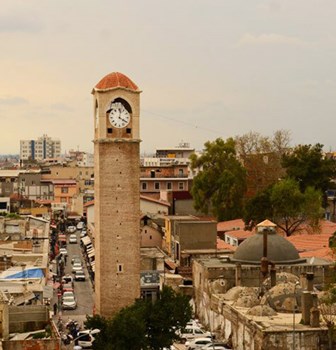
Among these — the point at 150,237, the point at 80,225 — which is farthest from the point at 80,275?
the point at 80,225

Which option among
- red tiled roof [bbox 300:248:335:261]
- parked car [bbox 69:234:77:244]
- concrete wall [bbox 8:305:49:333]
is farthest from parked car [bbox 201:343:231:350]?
parked car [bbox 69:234:77:244]

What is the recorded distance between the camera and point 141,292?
4434 centimetres

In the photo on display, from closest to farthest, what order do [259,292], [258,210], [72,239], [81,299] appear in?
[259,292] → [81,299] → [258,210] → [72,239]

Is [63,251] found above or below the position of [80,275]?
above

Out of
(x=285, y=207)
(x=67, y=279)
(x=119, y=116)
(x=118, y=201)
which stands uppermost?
(x=119, y=116)

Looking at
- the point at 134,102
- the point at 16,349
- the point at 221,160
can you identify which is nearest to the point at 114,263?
the point at 134,102

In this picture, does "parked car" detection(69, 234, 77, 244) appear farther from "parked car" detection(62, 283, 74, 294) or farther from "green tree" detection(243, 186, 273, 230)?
"parked car" detection(62, 283, 74, 294)

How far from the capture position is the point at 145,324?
104ft

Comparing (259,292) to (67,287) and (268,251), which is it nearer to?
(268,251)

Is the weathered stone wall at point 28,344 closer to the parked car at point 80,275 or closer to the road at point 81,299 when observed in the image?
the road at point 81,299

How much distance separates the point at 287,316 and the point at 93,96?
15.0m

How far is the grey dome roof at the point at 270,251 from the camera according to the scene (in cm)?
4138

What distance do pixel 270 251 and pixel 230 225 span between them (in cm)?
2085

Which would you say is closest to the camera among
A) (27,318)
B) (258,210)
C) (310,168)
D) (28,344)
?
(28,344)
